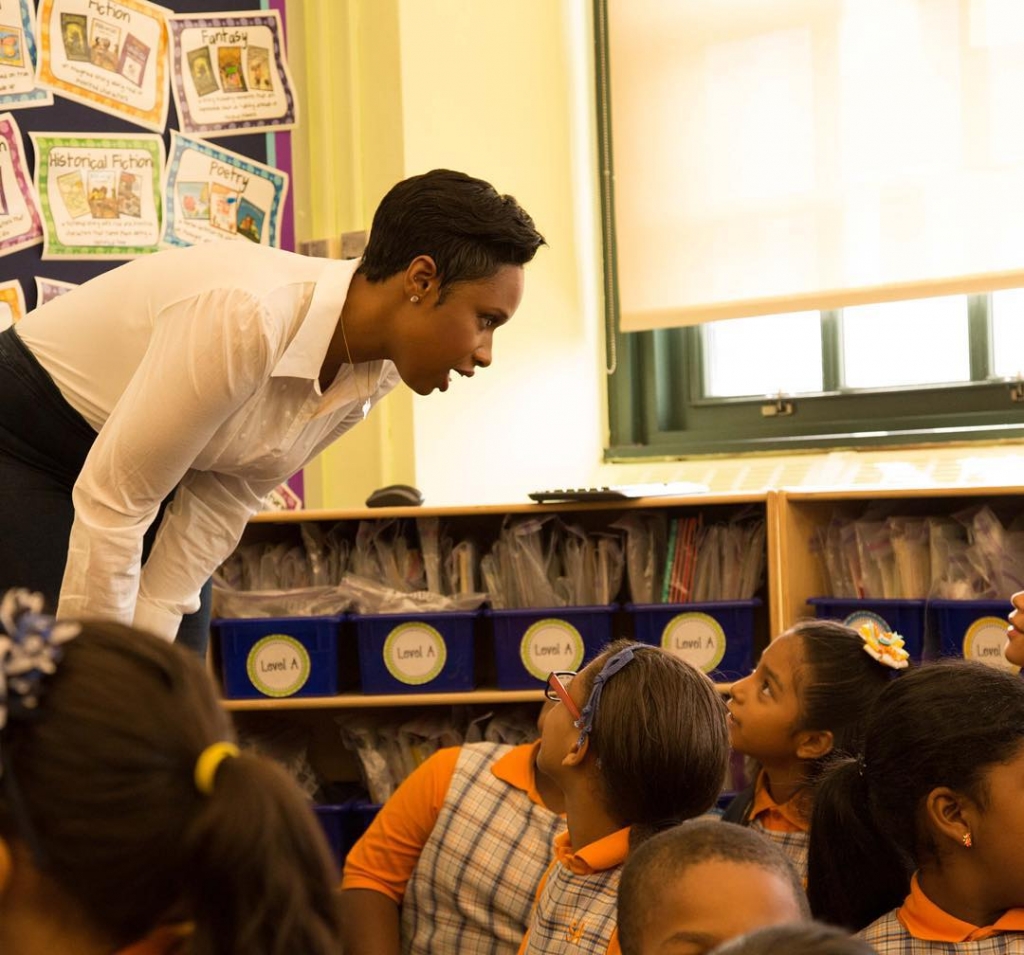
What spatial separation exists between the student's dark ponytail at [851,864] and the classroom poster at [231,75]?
75.5 inches

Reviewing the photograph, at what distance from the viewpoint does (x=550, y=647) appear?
235cm

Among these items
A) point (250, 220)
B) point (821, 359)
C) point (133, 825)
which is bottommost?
point (133, 825)

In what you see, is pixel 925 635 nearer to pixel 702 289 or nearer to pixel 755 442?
pixel 755 442

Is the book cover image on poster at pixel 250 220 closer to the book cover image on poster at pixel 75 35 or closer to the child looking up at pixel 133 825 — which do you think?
the book cover image on poster at pixel 75 35

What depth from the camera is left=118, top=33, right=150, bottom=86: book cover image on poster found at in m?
2.65

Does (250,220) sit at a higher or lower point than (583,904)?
higher

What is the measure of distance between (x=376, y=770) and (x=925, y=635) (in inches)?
41.1

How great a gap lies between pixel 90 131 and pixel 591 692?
172 centimetres

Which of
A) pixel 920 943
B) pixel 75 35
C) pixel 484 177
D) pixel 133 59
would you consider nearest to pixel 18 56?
pixel 75 35

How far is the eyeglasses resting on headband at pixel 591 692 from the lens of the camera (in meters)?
1.52

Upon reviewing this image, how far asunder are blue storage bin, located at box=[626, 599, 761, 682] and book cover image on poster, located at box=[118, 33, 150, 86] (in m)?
1.48

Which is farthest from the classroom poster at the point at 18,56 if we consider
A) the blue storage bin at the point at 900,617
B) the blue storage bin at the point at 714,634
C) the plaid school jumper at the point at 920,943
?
the plaid school jumper at the point at 920,943

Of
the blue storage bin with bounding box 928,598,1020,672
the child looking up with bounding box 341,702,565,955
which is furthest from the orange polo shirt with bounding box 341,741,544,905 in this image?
the blue storage bin with bounding box 928,598,1020,672

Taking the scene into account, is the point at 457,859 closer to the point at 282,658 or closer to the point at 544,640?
the point at 544,640
